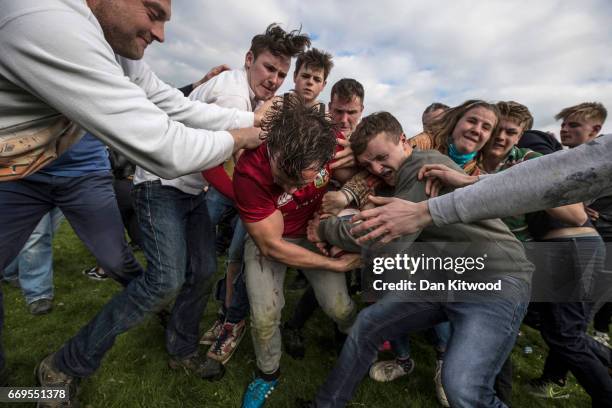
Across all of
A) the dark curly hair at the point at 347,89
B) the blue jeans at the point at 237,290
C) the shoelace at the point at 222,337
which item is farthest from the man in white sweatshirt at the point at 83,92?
the dark curly hair at the point at 347,89

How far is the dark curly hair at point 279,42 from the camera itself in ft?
10.7

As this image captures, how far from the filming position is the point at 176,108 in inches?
92.5

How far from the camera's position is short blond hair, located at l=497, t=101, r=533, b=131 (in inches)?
127

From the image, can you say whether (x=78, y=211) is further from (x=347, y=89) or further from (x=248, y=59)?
(x=347, y=89)

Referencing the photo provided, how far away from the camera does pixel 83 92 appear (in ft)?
4.14

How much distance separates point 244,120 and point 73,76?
1.30 metres

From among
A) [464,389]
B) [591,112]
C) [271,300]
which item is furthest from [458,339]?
[591,112]

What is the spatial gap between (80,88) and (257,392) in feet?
8.05

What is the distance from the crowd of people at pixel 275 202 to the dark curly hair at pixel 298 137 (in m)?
0.01

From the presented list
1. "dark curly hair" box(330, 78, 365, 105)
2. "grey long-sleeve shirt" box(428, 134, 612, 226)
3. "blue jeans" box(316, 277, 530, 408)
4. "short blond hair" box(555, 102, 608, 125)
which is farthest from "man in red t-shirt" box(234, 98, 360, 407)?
"short blond hair" box(555, 102, 608, 125)

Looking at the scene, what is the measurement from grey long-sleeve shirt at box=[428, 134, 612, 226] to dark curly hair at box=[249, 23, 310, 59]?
2.41 m

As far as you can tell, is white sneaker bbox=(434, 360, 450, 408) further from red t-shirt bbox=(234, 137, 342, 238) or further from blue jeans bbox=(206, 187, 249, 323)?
red t-shirt bbox=(234, 137, 342, 238)

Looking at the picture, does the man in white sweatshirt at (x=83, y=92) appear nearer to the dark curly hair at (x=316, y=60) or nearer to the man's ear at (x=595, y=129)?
the dark curly hair at (x=316, y=60)

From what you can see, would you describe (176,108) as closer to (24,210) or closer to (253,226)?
(253,226)
